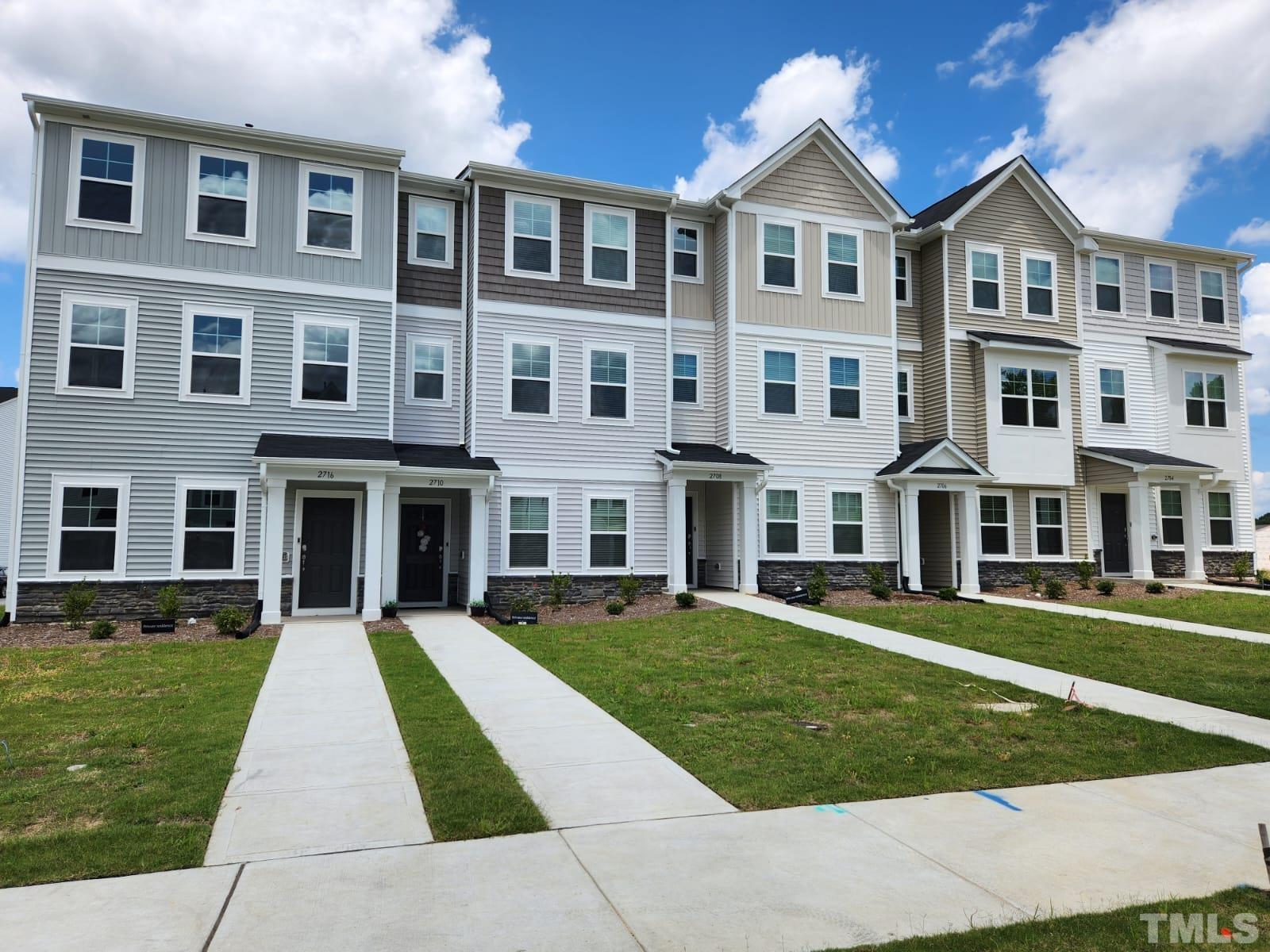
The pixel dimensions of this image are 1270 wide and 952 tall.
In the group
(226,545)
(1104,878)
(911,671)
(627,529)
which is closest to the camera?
(1104,878)

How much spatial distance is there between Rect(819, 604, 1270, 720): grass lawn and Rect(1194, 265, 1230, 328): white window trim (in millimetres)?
14961

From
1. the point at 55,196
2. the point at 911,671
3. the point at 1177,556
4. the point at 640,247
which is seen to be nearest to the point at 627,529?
the point at 640,247

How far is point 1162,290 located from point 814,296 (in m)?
12.1

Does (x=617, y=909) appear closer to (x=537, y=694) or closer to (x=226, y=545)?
(x=537, y=694)

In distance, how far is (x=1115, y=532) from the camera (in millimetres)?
24344

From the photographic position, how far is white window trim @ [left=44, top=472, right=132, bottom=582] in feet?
50.6

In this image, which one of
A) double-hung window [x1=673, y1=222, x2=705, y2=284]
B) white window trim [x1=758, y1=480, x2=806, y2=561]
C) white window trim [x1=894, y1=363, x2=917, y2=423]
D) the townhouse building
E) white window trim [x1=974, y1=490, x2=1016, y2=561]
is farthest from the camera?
white window trim [x1=894, y1=363, x2=917, y2=423]

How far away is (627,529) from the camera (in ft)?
63.6

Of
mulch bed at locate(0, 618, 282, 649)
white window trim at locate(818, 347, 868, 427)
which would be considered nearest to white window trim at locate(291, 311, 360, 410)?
mulch bed at locate(0, 618, 282, 649)

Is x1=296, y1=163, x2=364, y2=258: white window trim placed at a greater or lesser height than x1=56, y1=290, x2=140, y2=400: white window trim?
greater

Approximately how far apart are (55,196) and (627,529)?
12590 millimetres

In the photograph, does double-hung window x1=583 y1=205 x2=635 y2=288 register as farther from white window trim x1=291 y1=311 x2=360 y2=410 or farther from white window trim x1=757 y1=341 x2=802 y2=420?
white window trim x1=291 y1=311 x2=360 y2=410

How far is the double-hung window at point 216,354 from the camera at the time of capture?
54.0ft

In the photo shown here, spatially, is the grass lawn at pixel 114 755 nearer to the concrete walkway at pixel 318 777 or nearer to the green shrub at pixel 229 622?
the concrete walkway at pixel 318 777
